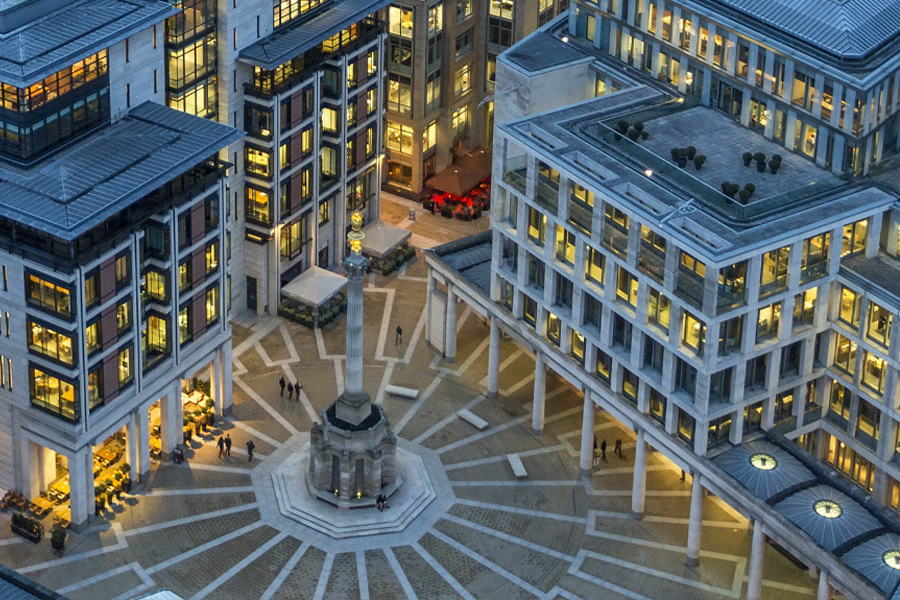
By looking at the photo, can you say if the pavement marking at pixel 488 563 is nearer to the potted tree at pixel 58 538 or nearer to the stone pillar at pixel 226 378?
the stone pillar at pixel 226 378

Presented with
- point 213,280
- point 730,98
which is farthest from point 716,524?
point 213,280

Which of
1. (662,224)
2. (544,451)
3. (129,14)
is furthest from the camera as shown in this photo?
(544,451)

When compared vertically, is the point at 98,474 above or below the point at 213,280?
below

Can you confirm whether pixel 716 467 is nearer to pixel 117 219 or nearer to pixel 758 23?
pixel 758 23

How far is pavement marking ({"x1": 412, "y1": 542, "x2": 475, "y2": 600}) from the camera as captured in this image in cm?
15550

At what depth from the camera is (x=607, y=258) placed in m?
157

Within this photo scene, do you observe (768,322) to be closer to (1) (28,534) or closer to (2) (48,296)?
(2) (48,296)

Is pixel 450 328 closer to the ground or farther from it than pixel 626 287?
closer to the ground

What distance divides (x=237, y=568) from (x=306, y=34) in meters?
51.7

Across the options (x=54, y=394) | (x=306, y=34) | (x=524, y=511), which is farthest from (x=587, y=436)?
(x=306, y=34)

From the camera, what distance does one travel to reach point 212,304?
553 ft

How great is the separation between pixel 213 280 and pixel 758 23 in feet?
163

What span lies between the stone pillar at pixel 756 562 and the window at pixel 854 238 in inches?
899

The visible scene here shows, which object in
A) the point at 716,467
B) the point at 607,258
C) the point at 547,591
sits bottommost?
the point at 547,591
